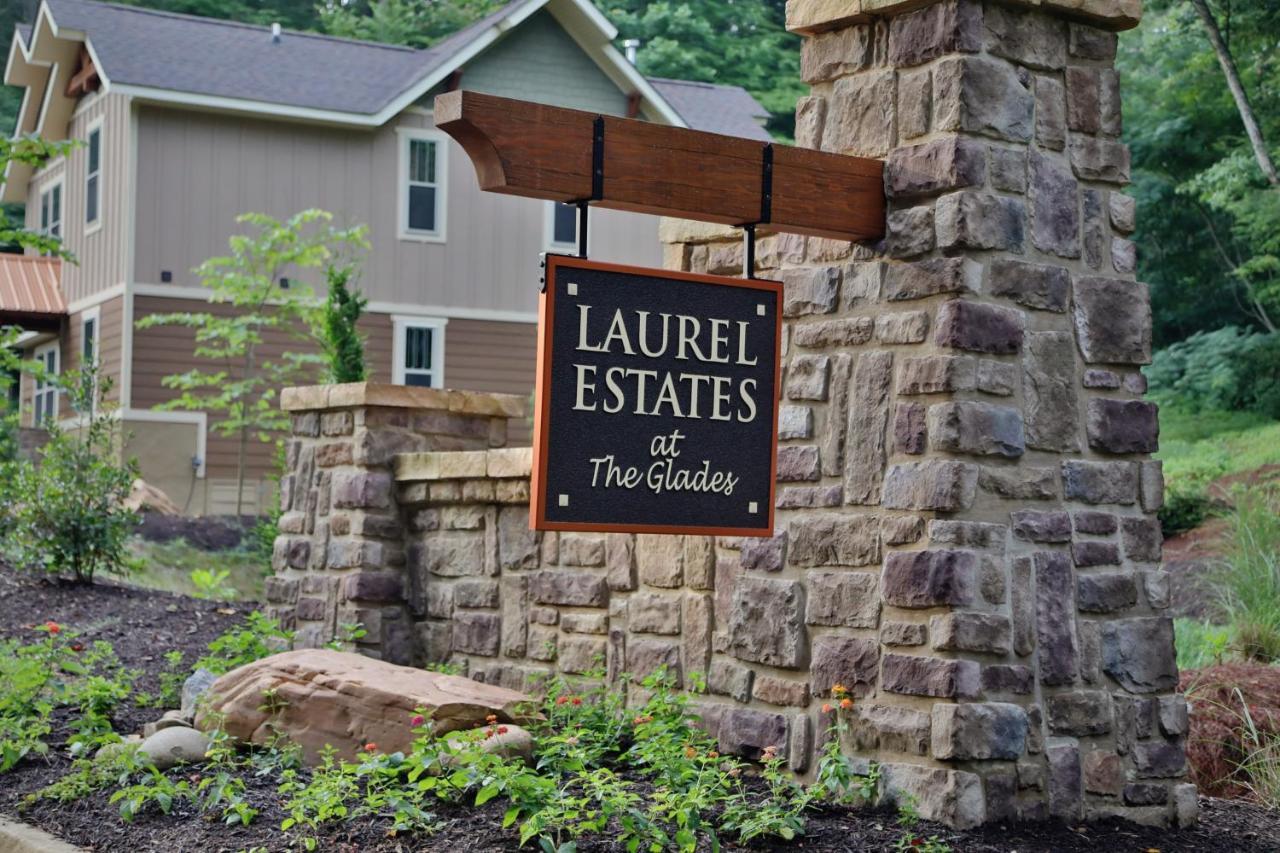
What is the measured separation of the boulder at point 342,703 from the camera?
19.6 ft

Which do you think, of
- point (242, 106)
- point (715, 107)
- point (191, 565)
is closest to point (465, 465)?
point (191, 565)

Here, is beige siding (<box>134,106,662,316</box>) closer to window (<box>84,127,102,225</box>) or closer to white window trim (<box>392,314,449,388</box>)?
white window trim (<box>392,314,449,388</box>)

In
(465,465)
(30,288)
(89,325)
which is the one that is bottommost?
(465,465)

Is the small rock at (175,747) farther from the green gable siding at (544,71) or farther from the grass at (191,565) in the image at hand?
the green gable siding at (544,71)

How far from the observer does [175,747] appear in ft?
20.1

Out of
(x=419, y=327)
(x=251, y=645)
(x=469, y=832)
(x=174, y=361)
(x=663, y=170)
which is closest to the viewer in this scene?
(x=469, y=832)

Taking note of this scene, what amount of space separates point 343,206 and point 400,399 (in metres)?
12.5

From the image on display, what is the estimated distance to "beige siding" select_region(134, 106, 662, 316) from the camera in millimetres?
19516

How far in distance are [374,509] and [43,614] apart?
282 centimetres

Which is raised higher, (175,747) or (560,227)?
(560,227)

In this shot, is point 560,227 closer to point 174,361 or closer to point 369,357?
point 369,357

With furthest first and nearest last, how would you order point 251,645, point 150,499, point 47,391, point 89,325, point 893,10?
point 47,391
point 89,325
point 150,499
point 251,645
point 893,10

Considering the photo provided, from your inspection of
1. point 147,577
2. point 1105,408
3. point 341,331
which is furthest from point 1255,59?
point 1105,408

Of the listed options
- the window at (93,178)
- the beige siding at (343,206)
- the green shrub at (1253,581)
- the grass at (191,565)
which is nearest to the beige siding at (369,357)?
the beige siding at (343,206)
